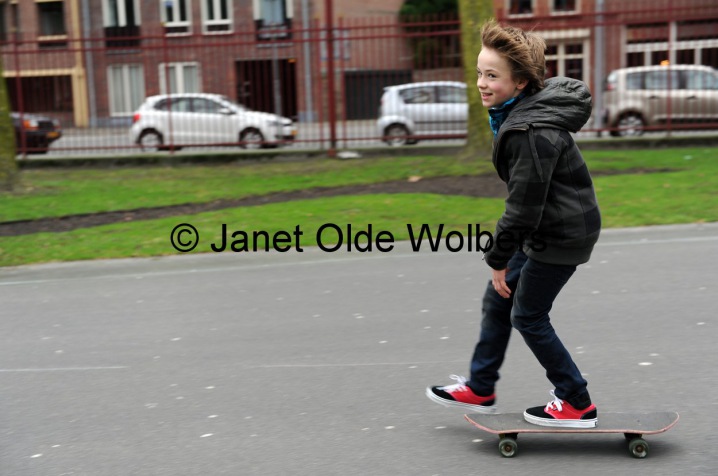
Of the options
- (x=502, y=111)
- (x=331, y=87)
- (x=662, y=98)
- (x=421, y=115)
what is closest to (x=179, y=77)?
(x=331, y=87)

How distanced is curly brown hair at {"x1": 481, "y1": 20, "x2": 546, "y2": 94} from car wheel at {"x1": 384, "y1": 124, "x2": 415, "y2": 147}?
13.1m

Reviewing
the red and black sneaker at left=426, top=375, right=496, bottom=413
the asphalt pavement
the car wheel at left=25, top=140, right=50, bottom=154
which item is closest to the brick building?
the car wheel at left=25, top=140, right=50, bottom=154

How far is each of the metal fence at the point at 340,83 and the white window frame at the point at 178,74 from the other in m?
0.02

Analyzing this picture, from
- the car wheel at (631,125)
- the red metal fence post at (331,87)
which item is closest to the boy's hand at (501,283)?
the red metal fence post at (331,87)

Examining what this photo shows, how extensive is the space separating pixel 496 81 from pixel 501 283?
2.89ft

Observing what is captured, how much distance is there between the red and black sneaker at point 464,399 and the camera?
14.0 ft

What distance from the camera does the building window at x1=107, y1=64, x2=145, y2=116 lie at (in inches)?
709

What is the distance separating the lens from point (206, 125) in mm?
17406

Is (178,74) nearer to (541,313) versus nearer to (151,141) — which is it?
(151,141)

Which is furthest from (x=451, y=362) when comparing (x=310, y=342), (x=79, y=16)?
(x=79, y=16)

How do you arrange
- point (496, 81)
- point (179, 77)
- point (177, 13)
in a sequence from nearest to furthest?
point (496, 81)
point (179, 77)
point (177, 13)

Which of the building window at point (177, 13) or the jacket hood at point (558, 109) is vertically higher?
the building window at point (177, 13)

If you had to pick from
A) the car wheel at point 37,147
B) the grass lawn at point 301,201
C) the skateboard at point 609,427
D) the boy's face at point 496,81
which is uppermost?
the boy's face at point 496,81

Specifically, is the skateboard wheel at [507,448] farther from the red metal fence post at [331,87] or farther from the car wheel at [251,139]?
the car wheel at [251,139]
